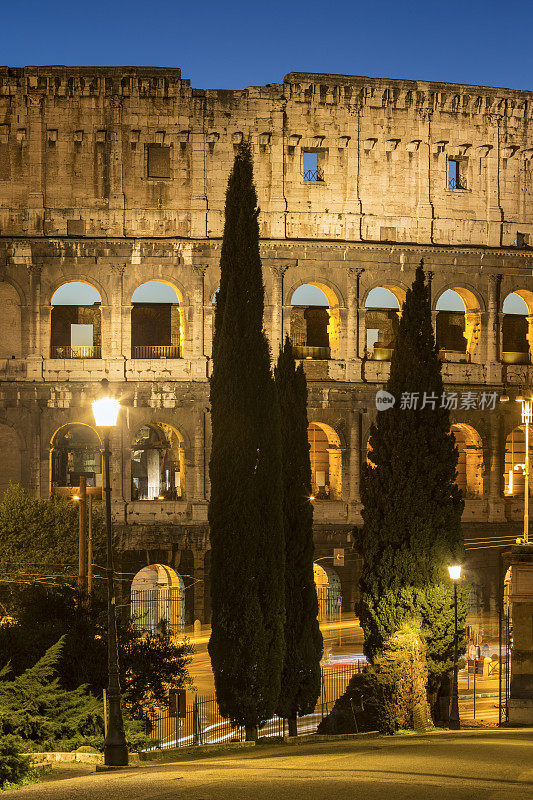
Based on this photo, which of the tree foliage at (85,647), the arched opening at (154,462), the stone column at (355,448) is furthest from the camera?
the arched opening at (154,462)

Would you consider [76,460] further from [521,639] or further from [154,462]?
[521,639]

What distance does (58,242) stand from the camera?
3247cm

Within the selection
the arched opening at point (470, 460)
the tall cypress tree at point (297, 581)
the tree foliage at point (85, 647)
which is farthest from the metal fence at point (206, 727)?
the arched opening at point (470, 460)

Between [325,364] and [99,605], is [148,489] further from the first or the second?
[99,605]

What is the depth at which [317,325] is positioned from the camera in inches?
1382

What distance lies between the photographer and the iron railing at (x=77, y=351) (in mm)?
33594

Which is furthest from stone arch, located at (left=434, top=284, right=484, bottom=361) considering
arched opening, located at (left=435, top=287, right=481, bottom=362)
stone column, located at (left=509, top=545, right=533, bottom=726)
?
stone column, located at (left=509, top=545, right=533, bottom=726)

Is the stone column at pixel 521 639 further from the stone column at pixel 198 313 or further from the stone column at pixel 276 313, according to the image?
the stone column at pixel 198 313

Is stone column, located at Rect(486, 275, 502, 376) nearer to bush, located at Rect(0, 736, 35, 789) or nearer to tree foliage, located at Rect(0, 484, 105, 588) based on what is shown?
tree foliage, located at Rect(0, 484, 105, 588)

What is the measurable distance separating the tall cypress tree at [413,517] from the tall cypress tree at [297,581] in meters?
1.80

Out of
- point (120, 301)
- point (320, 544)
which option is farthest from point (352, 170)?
point (320, 544)

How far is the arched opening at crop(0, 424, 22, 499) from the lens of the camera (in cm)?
3228

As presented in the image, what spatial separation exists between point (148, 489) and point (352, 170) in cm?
1318

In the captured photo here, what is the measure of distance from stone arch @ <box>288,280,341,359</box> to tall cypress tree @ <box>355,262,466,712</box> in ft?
33.7
